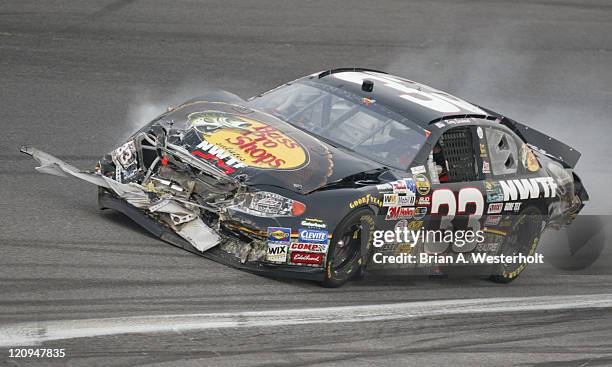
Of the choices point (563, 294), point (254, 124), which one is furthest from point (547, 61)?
point (254, 124)

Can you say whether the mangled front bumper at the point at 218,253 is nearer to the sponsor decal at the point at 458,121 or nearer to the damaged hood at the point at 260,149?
the damaged hood at the point at 260,149

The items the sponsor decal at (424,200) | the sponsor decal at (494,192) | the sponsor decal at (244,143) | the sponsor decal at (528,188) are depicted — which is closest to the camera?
the sponsor decal at (244,143)

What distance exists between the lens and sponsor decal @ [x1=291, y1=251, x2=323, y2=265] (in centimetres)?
750

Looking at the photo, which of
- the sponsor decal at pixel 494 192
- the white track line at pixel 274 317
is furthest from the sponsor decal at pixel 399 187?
the sponsor decal at pixel 494 192

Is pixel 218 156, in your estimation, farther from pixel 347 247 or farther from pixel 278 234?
pixel 347 247

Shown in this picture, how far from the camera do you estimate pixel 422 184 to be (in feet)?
27.0

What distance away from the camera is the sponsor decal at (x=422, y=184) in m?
8.19

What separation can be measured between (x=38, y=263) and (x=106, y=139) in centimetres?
391

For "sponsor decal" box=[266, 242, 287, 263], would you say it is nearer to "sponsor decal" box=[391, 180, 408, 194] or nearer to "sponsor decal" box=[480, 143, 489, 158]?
"sponsor decal" box=[391, 180, 408, 194]

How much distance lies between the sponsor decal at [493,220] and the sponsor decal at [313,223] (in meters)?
1.92

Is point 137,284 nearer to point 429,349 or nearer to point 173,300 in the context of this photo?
point 173,300

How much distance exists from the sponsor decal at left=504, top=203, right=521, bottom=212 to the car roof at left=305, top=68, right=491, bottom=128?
825 mm

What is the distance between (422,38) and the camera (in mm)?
16656

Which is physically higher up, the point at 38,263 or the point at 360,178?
the point at 360,178
